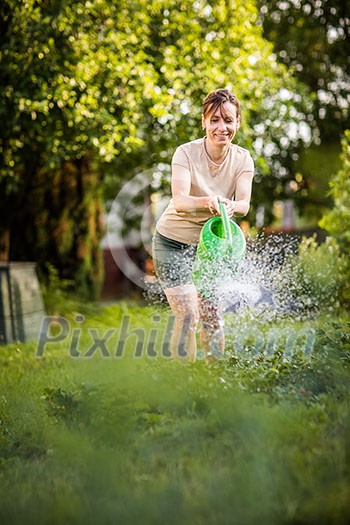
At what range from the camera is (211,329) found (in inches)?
150

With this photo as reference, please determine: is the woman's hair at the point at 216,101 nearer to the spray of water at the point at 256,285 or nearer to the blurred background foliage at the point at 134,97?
the spray of water at the point at 256,285

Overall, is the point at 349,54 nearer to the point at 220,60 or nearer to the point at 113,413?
the point at 220,60

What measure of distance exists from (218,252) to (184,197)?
360mm

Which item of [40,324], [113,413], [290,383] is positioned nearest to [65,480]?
[113,413]

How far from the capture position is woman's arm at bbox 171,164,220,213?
343cm

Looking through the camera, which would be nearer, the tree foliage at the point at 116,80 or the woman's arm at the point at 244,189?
the woman's arm at the point at 244,189

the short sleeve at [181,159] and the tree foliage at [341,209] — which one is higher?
the short sleeve at [181,159]

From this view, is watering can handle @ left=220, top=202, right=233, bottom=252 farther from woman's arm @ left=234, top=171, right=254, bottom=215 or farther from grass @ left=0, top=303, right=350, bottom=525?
grass @ left=0, top=303, right=350, bottom=525

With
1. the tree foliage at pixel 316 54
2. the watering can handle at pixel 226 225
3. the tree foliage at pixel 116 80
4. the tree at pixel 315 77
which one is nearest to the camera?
the watering can handle at pixel 226 225

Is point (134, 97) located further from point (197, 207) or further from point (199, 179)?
point (197, 207)

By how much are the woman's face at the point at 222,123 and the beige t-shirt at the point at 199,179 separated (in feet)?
0.37

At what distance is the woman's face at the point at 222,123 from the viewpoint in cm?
353

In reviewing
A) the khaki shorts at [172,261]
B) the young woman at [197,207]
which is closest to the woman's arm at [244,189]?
the young woman at [197,207]

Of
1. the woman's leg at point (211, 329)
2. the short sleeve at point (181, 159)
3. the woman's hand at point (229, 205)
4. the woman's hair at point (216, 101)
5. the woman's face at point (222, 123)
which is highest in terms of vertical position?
the woman's hair at point (216, 101)
